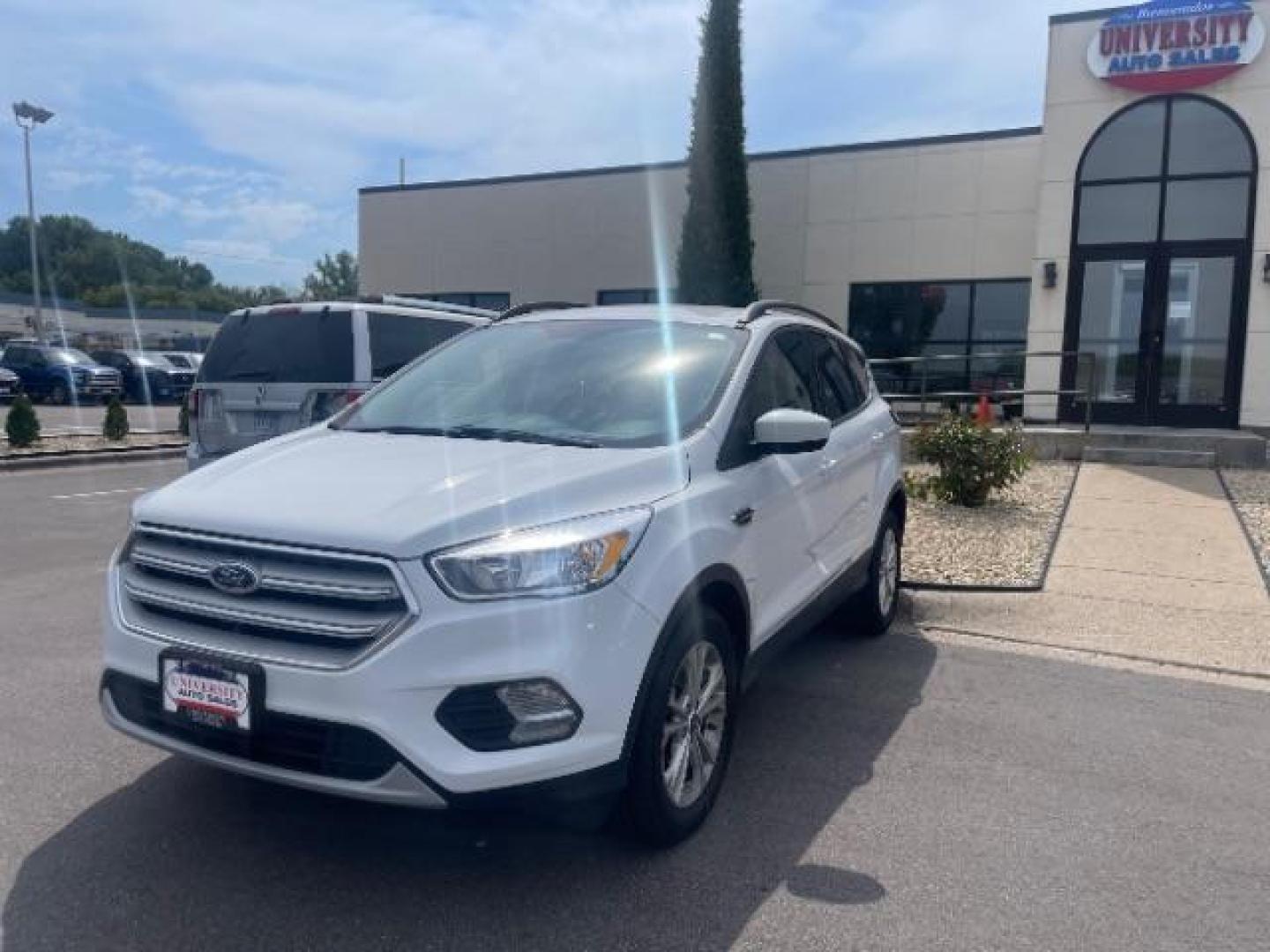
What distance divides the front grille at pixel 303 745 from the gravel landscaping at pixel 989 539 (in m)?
4.89

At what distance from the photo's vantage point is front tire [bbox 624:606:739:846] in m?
3.16

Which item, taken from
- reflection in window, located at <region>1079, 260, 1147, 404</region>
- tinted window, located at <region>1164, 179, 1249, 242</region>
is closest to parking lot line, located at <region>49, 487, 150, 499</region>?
reflection in window, located at <region>1079, 260, 1147, 404</region>

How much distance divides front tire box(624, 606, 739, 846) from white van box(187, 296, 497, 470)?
5110mm


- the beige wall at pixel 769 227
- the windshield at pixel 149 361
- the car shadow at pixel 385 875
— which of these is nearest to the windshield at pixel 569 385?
the car shadow at pixel 385 875

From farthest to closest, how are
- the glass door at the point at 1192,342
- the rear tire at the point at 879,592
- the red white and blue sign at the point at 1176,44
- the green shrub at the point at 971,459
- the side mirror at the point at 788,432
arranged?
the glass door at the point at 1192,342 < the red white and blue sign at the point at 1176,44 < the green shrub at the point at 971,459 < the rear tire at the point at 879,592 < the side mirror at the point at 788,432

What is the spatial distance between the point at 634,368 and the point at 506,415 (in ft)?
1.87

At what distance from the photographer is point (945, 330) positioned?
17844 mm

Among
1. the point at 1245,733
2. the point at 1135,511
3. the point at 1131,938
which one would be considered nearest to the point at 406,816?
the point at 1131,938

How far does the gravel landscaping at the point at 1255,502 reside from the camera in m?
8.30

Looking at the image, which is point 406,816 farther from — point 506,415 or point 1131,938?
point 1131,938

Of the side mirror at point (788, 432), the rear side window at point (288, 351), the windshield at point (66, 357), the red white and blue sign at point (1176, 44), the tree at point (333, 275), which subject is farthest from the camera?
the tree at point (333, 275)

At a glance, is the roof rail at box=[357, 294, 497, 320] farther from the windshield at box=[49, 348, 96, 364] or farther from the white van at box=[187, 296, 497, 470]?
the windshield at box=[49, 348, 96, 364]

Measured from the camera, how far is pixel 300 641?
9.50ft

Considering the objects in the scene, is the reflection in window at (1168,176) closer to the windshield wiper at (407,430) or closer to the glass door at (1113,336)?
the glass door at (1113,336)
